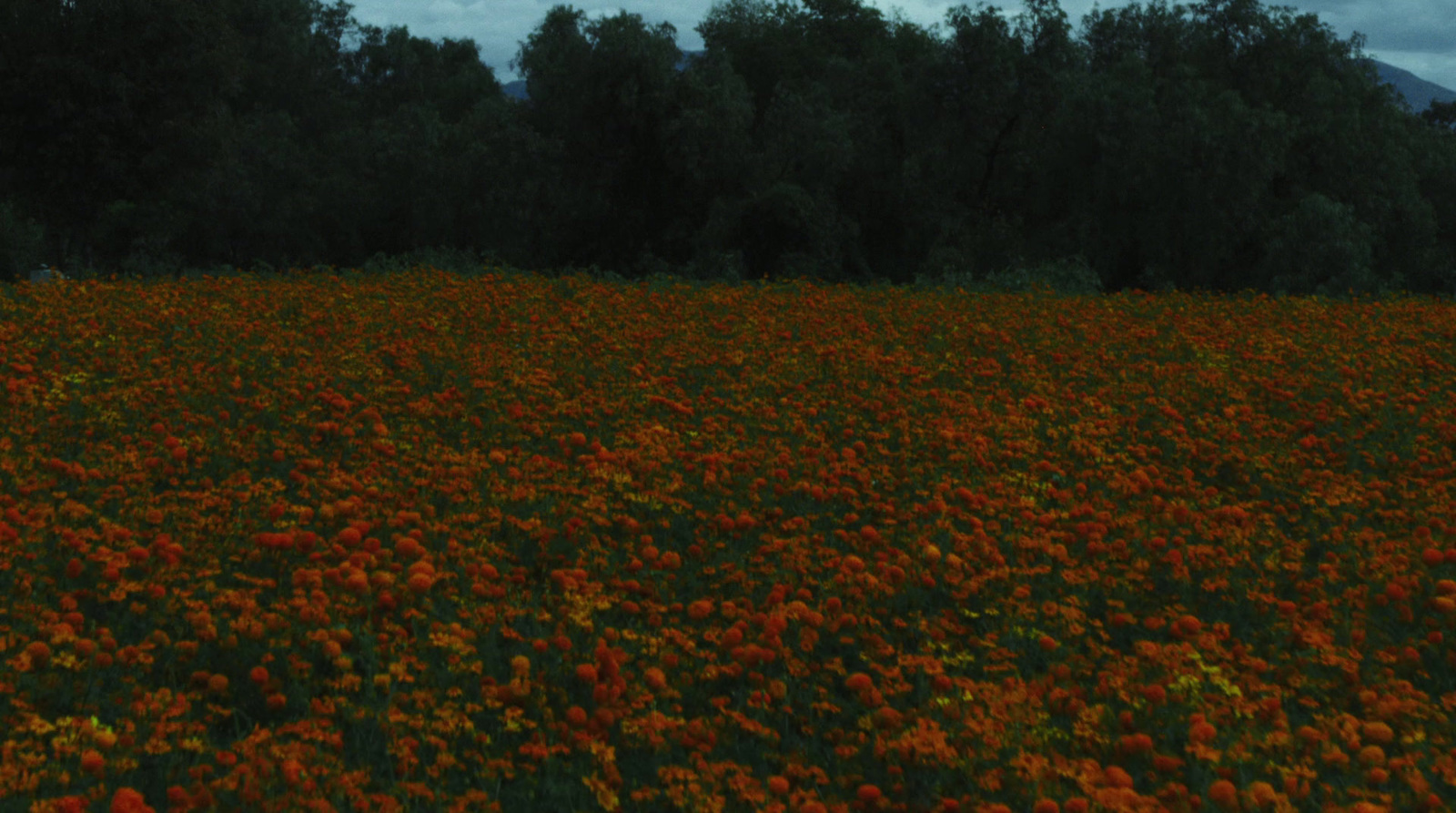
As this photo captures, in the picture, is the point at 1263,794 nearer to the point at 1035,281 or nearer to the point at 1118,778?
the point at 1118,778

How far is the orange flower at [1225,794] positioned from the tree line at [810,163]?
1741 centimetres

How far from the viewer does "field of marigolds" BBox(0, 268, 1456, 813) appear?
3686 millimetres

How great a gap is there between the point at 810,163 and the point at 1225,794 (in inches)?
1283

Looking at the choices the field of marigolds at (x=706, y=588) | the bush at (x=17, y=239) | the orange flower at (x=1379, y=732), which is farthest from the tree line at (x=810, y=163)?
the orange flower at (x=1379, y=732)

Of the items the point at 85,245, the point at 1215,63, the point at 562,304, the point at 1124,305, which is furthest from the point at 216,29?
the point at 1215,63

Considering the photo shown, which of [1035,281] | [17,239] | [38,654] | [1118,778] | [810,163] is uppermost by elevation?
[810,163]

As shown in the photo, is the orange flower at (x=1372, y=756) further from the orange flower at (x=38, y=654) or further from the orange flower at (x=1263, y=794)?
the orange flower at (x=38, y=654)

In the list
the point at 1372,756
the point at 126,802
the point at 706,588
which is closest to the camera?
the point at 126,802

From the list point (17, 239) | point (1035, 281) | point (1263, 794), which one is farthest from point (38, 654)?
point (17, 239)

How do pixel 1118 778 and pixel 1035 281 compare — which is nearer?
pixel 1118 778

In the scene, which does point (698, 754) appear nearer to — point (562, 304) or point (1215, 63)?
point (562, 304)

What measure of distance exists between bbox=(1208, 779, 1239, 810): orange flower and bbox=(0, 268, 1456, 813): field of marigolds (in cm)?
3

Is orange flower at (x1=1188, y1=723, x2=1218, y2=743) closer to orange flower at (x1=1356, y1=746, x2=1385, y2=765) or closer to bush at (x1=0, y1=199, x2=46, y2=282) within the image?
orange flower at (x1=1356, y1=746, x2=1385, y2=765)

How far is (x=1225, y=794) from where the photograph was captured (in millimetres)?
3260
